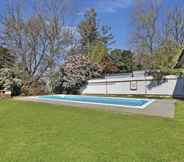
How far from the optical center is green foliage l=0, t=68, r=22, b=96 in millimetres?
25922

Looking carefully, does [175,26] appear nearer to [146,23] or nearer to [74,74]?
[146,23]

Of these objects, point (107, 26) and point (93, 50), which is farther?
point (107, 26)

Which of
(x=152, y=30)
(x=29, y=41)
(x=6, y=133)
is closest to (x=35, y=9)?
(x=29, y=41)

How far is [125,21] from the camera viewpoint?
3278cm

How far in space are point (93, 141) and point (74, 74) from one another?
69.3ft

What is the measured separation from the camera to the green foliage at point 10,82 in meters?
25.9

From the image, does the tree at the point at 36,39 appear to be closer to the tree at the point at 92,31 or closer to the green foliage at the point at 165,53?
the green foliage at the point at 165,53

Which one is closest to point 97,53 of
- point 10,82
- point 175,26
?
point 175,26

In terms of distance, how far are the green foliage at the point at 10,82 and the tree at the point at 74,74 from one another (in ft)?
12.1

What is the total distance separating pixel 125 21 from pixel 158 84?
1296 cm

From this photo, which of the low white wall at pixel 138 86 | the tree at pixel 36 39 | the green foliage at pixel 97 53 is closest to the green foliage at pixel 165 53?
the low white wall at pixel 138 86

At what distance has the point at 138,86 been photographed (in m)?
23.9

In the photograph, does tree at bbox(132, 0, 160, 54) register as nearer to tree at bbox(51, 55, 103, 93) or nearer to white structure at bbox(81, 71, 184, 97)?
tree at bbox(51, 55, 103, 93)

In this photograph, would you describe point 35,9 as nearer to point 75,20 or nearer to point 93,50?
point 75,20
